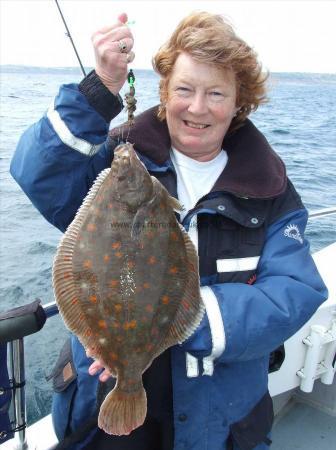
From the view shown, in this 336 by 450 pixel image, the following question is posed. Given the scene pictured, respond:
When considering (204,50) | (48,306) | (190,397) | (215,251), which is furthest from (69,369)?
(204,50)

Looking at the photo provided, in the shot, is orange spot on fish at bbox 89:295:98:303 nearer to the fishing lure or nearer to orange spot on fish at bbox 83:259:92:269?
orange spot on fish at bbox 83:259:92:269

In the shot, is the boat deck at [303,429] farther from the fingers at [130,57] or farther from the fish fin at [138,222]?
the fingers at [130,57]

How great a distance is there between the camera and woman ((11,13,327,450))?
194 cm

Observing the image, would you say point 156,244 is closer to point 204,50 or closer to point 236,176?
point 236,176

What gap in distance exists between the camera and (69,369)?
222 cm

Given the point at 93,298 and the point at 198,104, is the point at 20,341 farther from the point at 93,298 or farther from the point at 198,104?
the point at 198,104

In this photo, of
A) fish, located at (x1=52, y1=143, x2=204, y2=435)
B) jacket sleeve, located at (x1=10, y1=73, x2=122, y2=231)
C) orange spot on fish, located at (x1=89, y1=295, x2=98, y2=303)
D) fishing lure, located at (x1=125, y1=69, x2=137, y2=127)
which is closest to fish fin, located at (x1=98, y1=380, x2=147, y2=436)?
fish, located at (x1=52, y1=143, x2=204, y2=435)

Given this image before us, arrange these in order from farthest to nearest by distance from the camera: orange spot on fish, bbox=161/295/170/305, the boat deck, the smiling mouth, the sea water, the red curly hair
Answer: the sea water
the boat deck
the smiling mouth
the red curly hair
orange spot on fish, bbox=161/295/170/305

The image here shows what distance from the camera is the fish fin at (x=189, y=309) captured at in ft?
6.19

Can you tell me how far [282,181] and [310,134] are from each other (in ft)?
56.2

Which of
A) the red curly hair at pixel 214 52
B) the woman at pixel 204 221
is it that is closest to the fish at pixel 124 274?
the woman at pixel 204 221

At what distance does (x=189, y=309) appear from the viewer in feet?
6.25

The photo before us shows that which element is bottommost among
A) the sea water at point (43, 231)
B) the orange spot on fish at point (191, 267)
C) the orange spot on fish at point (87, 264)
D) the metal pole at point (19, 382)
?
the sea water at point (43, 231)

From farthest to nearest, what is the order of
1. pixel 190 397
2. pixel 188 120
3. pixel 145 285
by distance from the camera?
1. pixel 188 120
2. pixel 190 397
3. pixel 145 285
